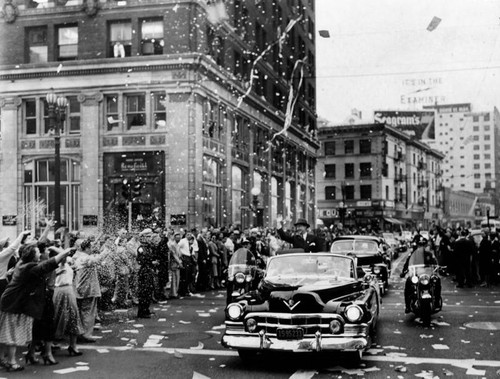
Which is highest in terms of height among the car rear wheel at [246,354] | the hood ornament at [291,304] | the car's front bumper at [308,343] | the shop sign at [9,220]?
the shop sign at [9,220]

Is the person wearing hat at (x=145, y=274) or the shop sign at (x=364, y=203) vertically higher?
the shop sign at (x=364, y=203)

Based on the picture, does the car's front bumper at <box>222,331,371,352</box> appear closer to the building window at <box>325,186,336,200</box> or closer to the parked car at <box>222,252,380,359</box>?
the parked car at <box>222,252,380,359</box>

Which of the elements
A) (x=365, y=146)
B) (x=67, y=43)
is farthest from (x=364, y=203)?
(x=67, y=43)

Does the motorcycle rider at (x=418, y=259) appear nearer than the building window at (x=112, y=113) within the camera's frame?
Yes

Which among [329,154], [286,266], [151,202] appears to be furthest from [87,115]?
[329,154]

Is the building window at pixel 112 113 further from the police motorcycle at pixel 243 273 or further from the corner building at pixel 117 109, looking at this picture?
the police motorcycle at pixel 243 273

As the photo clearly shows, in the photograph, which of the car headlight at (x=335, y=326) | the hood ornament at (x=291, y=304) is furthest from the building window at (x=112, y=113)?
the car headlight at (x=335, y=326)

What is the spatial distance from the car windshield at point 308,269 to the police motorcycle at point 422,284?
2520 millimetres

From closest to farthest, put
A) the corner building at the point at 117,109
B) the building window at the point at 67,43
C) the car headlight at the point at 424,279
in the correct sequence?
the car headlight at the point at 424,279 → the corner building at the point at 117,109 → the building window at the point at 67,43

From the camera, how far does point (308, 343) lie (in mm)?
9133

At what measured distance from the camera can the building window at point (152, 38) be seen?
3322 centimetres

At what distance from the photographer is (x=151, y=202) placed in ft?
108

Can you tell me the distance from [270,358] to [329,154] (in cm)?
7380

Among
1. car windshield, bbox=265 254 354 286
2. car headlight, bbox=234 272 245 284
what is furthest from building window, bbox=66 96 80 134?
car windshield, bbox=265 254 354 286
